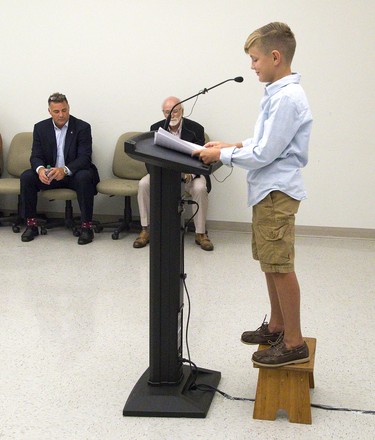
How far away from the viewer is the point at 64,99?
5590 mm

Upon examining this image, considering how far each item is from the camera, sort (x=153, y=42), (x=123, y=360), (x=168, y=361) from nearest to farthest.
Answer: (x=168, y=361) → (x=123, y=360) → (x=153, y=42)

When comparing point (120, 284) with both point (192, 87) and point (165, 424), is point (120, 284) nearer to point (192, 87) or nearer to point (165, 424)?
point (165, 424)

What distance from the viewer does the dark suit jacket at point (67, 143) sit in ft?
18.7

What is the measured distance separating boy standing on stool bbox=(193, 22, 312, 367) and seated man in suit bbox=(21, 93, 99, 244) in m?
3.15

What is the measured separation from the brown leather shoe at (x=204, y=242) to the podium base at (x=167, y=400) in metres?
2.55

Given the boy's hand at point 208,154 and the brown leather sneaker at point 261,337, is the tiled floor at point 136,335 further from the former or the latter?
the boy's hand at point 208,154

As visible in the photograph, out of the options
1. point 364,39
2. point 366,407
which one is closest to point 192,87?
point 364,39

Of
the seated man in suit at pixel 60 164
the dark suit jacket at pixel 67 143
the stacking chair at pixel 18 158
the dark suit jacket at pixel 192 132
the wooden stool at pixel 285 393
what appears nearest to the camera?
the wooden stool at pixel 285 393

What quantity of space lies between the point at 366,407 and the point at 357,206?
331cm

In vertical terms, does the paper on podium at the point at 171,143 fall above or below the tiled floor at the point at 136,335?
above

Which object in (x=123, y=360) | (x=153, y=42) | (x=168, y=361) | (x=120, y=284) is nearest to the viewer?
(x=168, y=361)

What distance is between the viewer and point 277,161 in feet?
7.86

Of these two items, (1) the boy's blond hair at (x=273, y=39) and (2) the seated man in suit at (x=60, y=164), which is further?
(2) the seated man in suit at (x=60, y=164)

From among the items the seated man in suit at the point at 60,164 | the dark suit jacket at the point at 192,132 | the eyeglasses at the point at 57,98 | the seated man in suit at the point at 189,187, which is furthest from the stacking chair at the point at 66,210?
the dark suit jacket at the point at 192,132
